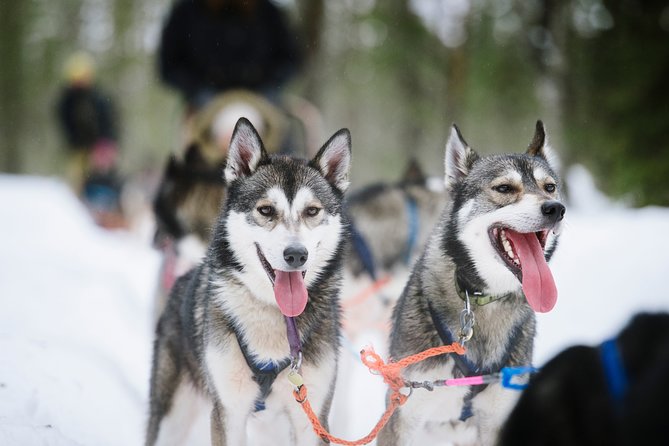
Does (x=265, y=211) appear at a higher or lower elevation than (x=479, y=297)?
higher

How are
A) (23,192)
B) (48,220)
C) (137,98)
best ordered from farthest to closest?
(137,98) < (23,192) < (48,220)

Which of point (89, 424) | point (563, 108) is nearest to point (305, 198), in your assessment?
point (89, 424)

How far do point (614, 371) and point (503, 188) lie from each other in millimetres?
1056

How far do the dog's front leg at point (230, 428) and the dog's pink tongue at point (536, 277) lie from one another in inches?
46.8

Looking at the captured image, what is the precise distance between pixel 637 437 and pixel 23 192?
24.4 feet

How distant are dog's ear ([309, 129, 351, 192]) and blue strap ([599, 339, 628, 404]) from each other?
1.40 metres

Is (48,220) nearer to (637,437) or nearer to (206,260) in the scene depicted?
(206,260)

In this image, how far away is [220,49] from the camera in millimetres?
5164

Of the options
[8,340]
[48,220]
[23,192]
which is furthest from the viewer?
[23,192]

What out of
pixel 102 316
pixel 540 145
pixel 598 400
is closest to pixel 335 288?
pixel 540 145

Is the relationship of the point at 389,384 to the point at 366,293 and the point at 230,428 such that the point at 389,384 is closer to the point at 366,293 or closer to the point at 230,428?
Answer: the point at 230,428

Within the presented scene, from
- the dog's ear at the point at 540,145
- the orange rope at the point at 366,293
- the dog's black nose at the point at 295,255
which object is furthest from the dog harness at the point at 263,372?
the orange rope at the point at 366,293

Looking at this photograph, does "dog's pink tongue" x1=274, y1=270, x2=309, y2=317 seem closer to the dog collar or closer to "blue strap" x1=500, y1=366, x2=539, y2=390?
the dog collar

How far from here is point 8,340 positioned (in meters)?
3.16
